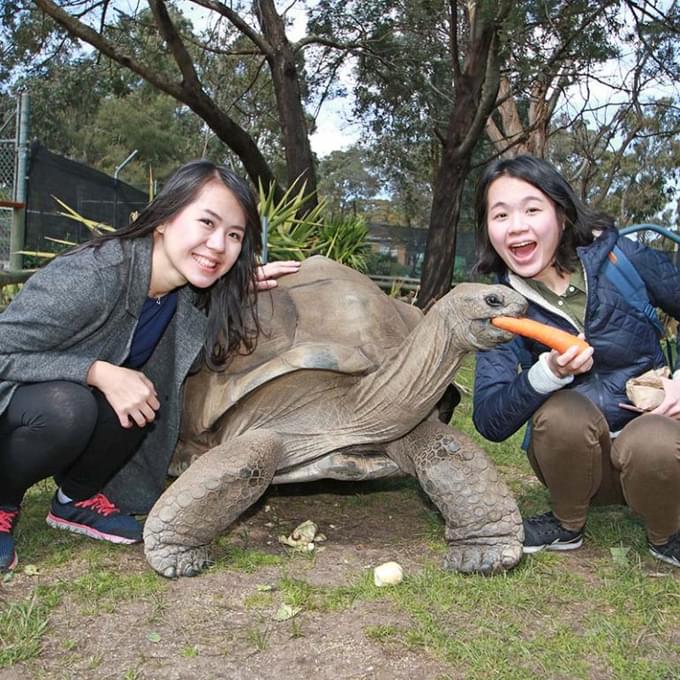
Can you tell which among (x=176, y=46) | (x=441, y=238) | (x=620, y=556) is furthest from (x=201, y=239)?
(x=441, y=238)

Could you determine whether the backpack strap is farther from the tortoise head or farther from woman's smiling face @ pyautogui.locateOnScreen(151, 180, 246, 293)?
woman's smiling face @ pyautogui.locateOnScreen(151, 180, 246, 293)

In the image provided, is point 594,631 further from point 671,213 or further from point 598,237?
point 671,213

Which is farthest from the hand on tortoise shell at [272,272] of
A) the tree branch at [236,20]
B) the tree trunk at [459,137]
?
the tree branch at [236,20]

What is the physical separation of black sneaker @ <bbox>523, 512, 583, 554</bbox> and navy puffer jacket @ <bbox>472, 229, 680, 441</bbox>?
30 cm

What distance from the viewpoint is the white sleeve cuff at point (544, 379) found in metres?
2.22

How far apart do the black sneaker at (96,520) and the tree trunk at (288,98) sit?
6500mm

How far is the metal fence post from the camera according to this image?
6.30 m

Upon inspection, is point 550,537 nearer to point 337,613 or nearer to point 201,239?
point 337,613

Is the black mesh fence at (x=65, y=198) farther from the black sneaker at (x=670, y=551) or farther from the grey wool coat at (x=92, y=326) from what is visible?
the black sneaker at (x=670, y=551)

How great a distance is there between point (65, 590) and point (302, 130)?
7385 mm

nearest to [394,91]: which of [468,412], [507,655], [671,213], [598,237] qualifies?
[468,412]

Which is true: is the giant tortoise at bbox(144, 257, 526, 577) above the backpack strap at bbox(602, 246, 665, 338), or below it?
below

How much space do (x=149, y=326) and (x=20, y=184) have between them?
5.09 meters

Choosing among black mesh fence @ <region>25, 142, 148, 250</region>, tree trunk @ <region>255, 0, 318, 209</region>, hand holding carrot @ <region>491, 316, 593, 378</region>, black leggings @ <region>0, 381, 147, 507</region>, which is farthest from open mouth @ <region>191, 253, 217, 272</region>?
tree trunk @ <region>255, 0, 318, 209</region>
